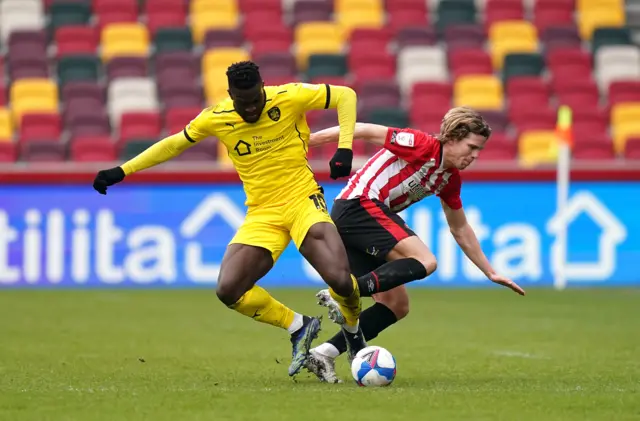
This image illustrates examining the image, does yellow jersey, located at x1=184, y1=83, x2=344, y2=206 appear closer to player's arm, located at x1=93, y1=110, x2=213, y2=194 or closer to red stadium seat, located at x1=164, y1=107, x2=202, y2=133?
player's arm, located at x1=93, y1=110, x2=213, y2=194

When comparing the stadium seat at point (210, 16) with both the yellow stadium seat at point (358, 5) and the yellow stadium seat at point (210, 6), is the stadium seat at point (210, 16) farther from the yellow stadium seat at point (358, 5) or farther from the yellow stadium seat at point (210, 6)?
the yellow stadium seat at point (358, 5)

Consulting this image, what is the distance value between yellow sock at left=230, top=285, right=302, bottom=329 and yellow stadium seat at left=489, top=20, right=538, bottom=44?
16286 millimetres

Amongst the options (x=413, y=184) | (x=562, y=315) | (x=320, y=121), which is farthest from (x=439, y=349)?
(x=320, y=121)

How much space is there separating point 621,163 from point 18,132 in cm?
999

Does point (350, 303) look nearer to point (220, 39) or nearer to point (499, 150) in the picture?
point (499, 150)

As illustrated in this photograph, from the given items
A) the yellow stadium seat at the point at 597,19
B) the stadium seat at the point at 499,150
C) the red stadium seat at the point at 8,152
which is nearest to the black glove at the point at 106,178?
the red stadium seat at the point at 8,152

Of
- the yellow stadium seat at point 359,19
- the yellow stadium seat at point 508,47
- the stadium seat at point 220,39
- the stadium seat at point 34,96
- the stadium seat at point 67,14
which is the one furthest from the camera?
the yellow stadium seat at point 359,19

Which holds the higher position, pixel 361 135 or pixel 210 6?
pixel 210 6

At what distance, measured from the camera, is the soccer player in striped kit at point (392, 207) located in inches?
321

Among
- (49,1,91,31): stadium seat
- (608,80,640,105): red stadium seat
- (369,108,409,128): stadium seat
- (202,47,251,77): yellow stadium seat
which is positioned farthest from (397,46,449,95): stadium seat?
(49,1,91,31): stadium seat

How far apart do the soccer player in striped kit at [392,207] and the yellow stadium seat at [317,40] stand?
14.5 m

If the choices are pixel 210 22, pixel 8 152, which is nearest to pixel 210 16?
pixel 210 22

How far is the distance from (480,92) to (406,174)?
14.0m

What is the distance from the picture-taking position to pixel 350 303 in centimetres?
807
